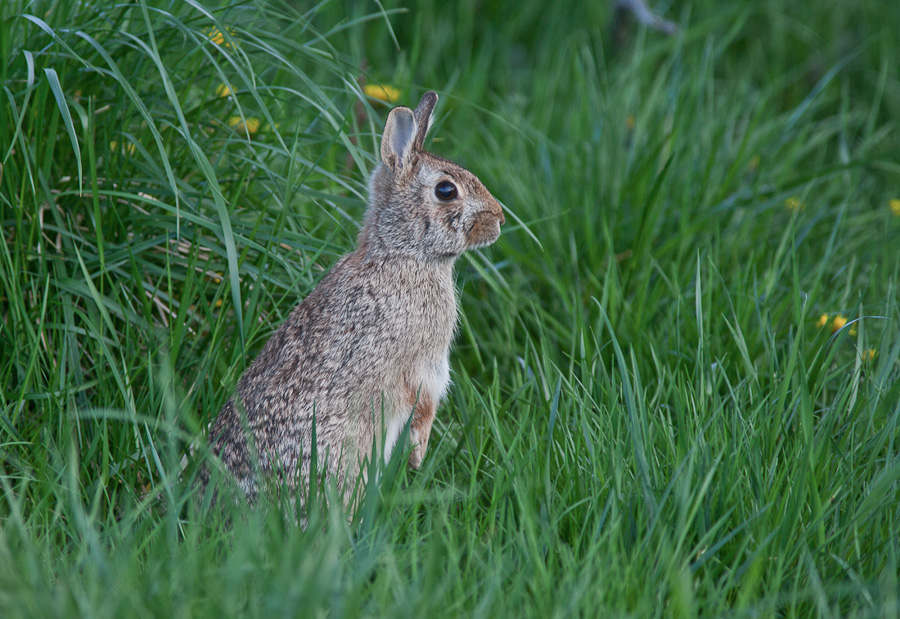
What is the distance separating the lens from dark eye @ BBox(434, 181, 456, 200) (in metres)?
3.60

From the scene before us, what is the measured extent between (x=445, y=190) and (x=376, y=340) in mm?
665

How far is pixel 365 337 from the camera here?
3379 millimetres

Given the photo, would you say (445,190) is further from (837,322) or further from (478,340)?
(837,322)

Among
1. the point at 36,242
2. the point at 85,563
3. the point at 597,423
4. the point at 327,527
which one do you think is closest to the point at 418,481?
the point at 327,527

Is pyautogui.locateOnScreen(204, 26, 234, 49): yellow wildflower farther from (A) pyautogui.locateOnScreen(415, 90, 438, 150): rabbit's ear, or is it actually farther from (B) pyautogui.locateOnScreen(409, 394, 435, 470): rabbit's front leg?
(B) pyautogui.locateOnScreen(409, 394, 435, 470): rabbit's front leg

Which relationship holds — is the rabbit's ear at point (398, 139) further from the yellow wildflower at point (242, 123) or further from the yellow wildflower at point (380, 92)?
the yellow wildflower at point (380, 92)

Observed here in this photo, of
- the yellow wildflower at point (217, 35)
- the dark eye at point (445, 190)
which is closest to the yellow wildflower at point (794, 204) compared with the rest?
the dark eye at point (445, 190)

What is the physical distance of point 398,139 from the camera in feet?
11.9

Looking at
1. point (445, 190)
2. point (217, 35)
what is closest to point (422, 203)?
point (445, 190)

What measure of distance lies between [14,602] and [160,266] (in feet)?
6.06

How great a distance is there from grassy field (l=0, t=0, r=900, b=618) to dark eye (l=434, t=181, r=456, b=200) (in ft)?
0.98

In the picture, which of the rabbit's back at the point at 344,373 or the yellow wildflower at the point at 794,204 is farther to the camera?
the yellow wildflower at the point at 794,204

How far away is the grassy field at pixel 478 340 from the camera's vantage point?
2.54 m

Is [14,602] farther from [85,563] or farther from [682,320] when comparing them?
[682,320]
